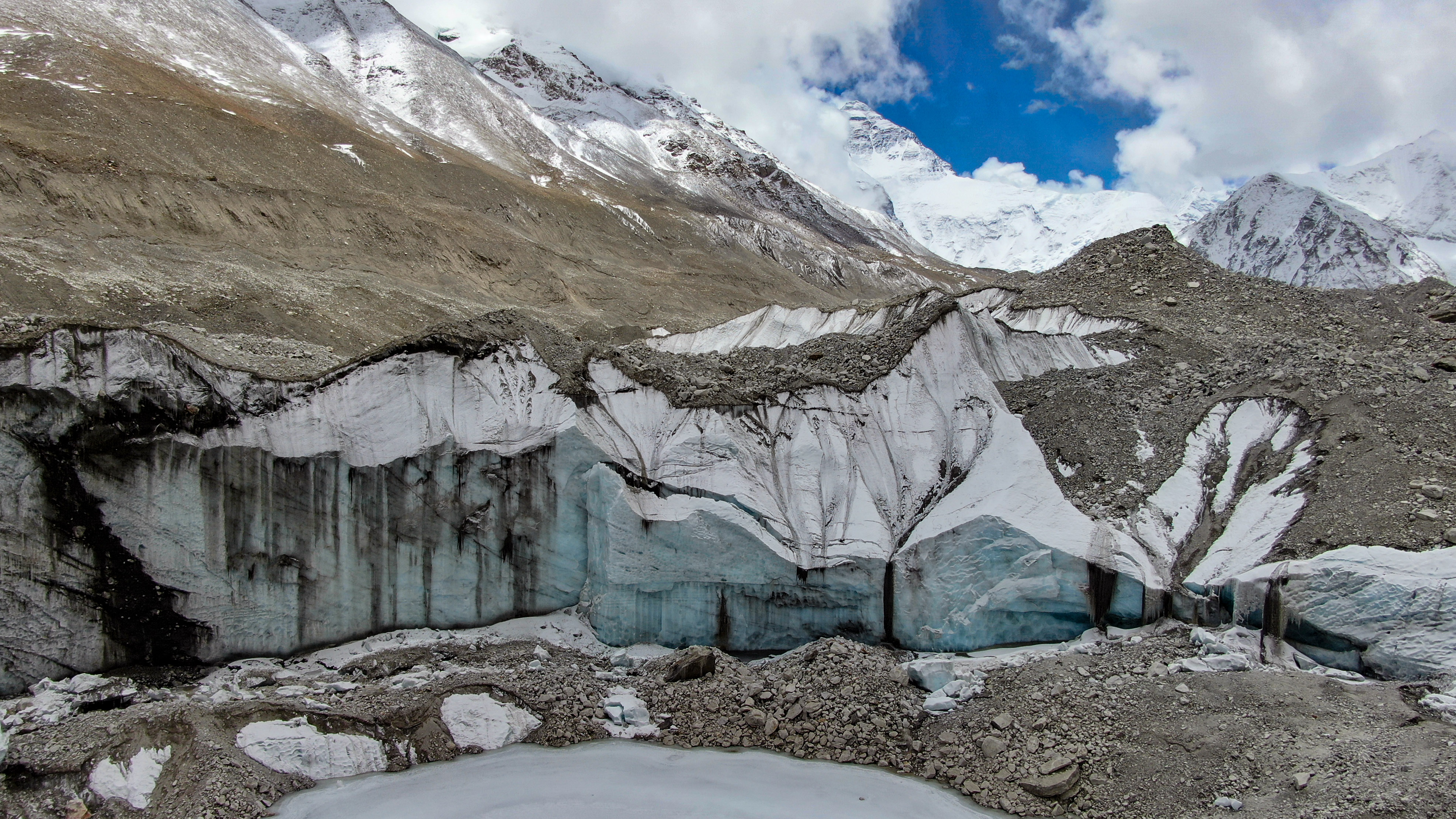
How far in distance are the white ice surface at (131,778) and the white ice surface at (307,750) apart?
2.55 feet

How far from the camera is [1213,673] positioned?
1000 centimetres

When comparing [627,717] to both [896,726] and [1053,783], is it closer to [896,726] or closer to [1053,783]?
[896,726]

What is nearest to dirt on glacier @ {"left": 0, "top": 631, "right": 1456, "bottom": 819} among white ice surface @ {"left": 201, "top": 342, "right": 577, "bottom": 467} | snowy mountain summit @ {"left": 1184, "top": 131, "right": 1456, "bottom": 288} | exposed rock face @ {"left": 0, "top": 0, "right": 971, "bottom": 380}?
white ice surface @ {"left": 201, "top": 342, "right": 577, "bottom": 467}

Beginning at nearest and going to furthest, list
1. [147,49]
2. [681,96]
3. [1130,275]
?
[1130,275] < [147,49] < [681,96]

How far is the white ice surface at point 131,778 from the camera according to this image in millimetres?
8383

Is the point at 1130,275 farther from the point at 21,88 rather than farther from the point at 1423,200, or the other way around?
the point at 1423,200

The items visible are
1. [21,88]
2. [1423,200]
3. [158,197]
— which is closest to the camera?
[158,197]

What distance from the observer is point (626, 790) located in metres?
9.43

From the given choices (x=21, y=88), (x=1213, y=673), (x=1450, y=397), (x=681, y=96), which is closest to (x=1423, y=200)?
(x=681, y=96)

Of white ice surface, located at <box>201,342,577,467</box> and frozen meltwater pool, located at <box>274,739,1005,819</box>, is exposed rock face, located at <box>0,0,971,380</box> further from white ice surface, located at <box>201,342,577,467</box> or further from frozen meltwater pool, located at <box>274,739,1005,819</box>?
frozen meltwater pool, located at <box>274,739,1005,819</box>

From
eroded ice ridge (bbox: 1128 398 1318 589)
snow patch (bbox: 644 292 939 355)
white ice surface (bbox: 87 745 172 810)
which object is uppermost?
snow patch (bbox: 644 292 939 355)

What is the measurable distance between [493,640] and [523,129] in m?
71.4

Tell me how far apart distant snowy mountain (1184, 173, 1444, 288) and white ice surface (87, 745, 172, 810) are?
91.5m

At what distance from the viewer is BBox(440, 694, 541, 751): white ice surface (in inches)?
401
